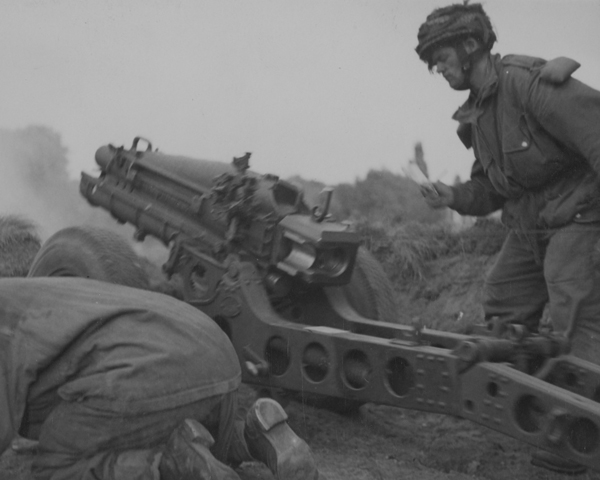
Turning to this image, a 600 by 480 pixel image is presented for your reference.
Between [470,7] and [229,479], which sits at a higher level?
[470,7]

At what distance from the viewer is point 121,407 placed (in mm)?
2564

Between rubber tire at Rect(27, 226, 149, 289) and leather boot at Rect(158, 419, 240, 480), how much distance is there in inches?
77.6

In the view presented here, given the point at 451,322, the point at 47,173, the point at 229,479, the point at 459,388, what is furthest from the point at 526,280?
the point at 47,173

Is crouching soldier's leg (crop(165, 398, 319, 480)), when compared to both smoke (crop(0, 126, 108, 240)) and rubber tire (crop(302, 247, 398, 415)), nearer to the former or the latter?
rubber tire (crop(302, 247, 398, 415))

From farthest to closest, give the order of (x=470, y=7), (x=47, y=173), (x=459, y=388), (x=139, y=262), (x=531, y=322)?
1. (x=47, y=173)
2. (x=139, y=262)
3. (x=531, y=322)
4. (x=470, y=7)
5. (x=459, y=388)

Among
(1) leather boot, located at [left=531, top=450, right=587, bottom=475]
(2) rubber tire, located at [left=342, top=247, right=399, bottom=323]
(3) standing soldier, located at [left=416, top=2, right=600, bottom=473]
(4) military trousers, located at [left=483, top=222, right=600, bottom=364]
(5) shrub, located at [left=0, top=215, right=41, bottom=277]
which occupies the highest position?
(3) standing soldier, located at [left=416, top=2, right=600, bottom=473]

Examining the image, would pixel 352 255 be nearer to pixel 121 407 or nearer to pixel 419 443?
pixel 419 443

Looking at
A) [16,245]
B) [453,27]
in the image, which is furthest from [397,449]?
[16,245]

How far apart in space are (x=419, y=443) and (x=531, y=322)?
891mm

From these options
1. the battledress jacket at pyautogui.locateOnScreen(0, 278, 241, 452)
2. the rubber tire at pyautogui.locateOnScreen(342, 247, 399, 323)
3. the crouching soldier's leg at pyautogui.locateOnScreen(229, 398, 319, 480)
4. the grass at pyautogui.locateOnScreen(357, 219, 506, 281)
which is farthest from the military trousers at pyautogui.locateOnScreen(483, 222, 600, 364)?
the grass at pyautogui.locateOnScreen(357, 219, 506, 281)

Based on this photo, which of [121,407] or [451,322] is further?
[451,322]

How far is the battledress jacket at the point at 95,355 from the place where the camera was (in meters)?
2.58

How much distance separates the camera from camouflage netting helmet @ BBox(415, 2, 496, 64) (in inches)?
154

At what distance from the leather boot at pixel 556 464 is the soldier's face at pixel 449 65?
1.83m
